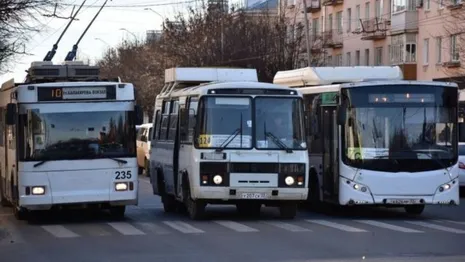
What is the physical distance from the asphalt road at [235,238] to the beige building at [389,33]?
90.9 feet

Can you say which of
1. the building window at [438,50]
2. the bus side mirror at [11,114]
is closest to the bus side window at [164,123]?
the bus side mirror at [11,114]

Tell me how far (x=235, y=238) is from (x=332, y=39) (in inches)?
2155

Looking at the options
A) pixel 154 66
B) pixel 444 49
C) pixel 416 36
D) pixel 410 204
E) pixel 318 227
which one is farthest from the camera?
pixel 154 66

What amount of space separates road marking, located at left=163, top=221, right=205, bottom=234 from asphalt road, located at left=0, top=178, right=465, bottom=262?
2 centimetres

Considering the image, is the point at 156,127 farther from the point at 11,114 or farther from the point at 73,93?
the point at 11,114

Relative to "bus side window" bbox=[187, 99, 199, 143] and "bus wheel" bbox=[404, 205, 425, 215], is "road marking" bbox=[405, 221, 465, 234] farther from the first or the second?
"bus side window" bbox=[187, 99, 199, 143]

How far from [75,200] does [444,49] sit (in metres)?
38.3

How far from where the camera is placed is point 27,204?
1997 cm

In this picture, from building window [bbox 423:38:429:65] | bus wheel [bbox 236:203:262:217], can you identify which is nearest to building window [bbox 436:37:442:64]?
building window [bbox 423:38:429:65]

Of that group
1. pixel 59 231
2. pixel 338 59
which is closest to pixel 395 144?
pixel 59 231

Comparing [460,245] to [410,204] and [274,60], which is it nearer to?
[410,204]

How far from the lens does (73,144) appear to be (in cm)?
2028

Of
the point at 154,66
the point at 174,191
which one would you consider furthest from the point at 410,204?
the point at 154,66

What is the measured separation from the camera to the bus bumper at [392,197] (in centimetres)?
A: 2147
